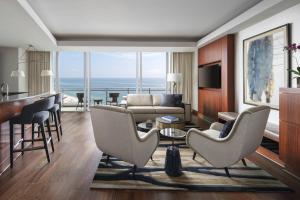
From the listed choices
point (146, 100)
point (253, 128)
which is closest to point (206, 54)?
point (146, 100)

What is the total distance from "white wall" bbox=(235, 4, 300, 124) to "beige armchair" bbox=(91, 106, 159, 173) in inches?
101

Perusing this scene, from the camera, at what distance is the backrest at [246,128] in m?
2.49

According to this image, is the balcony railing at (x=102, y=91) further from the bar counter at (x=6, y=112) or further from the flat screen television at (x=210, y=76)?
the bar counter at (x=6, y=112)

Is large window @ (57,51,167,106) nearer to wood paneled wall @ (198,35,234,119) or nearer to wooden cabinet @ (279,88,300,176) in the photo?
wood paneled wall @ (198,35,234,119)

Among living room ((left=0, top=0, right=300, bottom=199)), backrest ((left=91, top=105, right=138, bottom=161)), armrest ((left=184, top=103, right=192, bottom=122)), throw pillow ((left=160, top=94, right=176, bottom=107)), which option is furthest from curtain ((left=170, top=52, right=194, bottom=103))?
backrest ((left=91, top=105, right=138, bottom=161))

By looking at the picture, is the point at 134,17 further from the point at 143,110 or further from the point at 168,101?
the point at 168,101

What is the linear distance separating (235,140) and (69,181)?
1.93m

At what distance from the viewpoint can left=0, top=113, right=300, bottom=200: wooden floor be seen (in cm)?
230

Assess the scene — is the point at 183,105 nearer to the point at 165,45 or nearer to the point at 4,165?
the point at 165,45

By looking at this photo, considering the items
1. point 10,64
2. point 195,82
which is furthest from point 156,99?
point 10,64

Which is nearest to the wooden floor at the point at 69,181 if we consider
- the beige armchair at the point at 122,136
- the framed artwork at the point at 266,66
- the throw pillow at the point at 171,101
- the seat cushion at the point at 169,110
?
the beige armchair at the point at 122,136

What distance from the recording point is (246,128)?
2.52 meters

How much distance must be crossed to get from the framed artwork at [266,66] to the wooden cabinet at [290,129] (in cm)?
85

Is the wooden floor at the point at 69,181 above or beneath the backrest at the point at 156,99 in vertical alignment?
beneath
